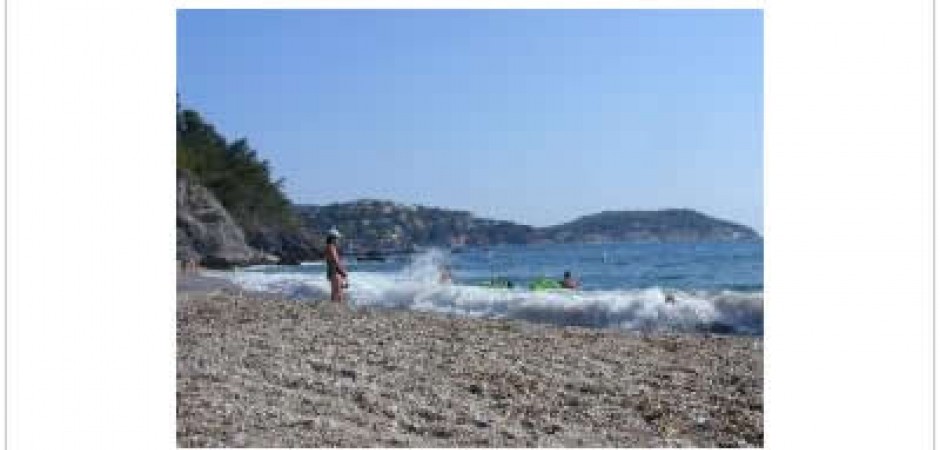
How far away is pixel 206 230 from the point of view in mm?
48500

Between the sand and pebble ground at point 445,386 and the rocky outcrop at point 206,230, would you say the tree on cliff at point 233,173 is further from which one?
the sand and pebble ground at point 445,386

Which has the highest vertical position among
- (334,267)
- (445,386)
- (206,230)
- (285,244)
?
(206,230)

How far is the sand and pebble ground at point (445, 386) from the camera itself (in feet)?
22.2

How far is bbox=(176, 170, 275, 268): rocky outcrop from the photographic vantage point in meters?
45.8

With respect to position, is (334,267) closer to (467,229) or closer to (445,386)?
(445,386)

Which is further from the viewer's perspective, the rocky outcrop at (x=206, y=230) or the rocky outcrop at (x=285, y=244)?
the rocky outcrop at (x=285, y=244)

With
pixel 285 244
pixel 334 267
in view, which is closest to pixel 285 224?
pixel 285 244

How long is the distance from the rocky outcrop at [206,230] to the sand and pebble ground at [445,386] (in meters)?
34.6

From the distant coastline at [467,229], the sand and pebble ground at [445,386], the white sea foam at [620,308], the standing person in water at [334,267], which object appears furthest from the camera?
the distant coastline at [467,229]

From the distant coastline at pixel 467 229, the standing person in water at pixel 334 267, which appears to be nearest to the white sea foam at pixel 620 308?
the standing person in water at pixel 334 267

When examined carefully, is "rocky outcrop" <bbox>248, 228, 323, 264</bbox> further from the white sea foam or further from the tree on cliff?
the white sea foam

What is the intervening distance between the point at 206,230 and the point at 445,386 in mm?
41606
